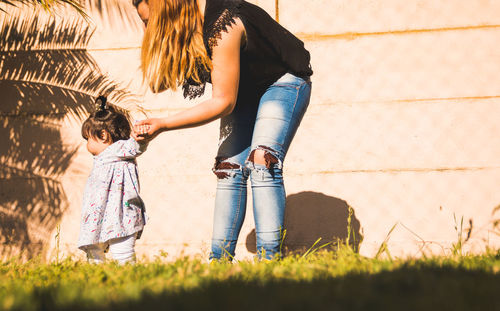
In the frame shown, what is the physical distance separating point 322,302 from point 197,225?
266cm

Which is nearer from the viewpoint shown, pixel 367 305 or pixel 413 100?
pixel 367 305

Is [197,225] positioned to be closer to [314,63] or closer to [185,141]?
[185,141]

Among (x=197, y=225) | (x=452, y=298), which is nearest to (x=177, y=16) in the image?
(x=452, y=298)

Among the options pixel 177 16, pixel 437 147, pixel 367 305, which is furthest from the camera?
pixel 437 147

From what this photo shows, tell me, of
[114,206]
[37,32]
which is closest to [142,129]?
[114,206]

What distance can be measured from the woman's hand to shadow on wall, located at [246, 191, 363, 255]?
1.75 meters

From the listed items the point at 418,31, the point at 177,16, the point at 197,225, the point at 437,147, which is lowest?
the point at 197,225

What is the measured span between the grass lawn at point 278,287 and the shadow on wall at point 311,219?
164 cm

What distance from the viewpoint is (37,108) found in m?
3.97

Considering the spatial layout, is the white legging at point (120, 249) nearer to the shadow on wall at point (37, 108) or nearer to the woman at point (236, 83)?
the woman at point (236, 83)

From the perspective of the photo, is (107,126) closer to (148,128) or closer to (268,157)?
(148,128)

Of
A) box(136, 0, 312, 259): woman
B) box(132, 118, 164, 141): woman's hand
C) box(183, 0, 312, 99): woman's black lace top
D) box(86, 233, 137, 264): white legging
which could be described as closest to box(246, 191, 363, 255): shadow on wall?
box(86, 233, 137, 264): white legging

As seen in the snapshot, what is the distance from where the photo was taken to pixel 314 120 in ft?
12.4

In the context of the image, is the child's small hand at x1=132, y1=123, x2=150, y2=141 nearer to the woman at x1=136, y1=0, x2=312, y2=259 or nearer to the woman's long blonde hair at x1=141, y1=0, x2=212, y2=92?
the woman at x1=136, y1=0, x2=312, y2=259
